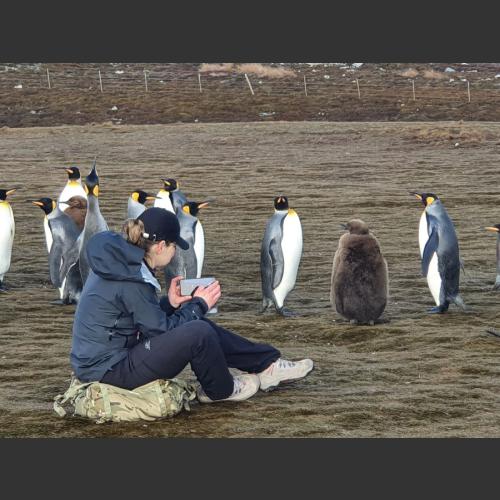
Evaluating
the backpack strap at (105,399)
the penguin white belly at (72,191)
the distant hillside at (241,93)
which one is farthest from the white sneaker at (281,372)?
the distant hillside at (241,93)

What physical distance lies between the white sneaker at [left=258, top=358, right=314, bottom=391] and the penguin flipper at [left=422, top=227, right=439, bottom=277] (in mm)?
2355

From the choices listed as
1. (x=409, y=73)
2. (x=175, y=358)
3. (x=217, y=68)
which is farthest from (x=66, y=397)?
(x=217, y=68)

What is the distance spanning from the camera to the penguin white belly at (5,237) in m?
9.52

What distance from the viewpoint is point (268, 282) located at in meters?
8.38

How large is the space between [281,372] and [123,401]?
88cm

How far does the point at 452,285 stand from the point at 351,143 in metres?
9.26

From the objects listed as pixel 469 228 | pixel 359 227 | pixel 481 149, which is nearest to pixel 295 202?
pixel 469 228

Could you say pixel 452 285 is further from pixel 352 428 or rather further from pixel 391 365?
pixel 352 428

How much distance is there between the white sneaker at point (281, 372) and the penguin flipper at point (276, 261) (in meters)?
2.26

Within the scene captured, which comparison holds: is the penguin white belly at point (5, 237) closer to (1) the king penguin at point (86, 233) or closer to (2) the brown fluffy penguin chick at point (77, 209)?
(2) the brown fluffy penguin chick at point (77, 209)

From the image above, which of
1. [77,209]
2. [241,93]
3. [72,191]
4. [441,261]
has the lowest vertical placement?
[441,261]

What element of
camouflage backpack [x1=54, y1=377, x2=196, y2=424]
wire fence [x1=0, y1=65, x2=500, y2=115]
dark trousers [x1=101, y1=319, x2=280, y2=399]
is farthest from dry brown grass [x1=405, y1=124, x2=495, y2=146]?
camouflage backpack [x1=54, y1=377, x2=196, y2=424]

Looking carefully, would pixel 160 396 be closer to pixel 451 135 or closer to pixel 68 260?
pixel 68 260

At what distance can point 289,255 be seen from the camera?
848 cm
